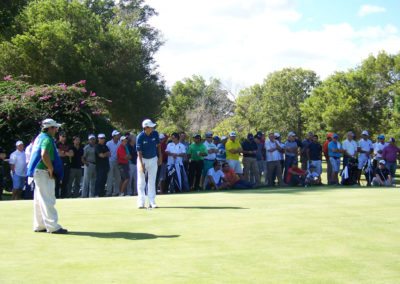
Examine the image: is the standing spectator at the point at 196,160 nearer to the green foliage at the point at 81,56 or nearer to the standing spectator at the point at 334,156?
the standing spectator at the point at 334,156

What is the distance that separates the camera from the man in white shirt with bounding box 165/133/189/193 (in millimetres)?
20062

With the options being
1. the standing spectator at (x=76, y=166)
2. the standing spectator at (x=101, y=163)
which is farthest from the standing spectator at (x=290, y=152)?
the standing spectator at (x=76, y=166)

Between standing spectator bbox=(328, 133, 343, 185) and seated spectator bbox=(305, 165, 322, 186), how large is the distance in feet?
2.31

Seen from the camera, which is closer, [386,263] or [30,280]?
[30,280]

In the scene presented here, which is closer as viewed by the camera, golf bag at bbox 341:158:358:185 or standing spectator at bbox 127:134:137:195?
standing spectator at bbox 127:134:137:195

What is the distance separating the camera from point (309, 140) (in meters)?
23.2

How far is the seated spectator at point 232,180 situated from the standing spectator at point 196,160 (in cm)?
83

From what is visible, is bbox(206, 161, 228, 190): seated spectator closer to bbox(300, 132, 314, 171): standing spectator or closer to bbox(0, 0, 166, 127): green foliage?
bbox(300, 132, 314, 171): standing spectator

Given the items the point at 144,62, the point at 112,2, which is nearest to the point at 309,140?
the point at 144,62

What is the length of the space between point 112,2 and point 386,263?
50026mm

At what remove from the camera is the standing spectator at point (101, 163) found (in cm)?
1935

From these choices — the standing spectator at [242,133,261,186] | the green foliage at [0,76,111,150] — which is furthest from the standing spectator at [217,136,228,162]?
the green foliage at [0,76,111,150]

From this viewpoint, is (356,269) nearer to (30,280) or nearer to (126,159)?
(30,280)

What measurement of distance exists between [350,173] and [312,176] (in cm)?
132
